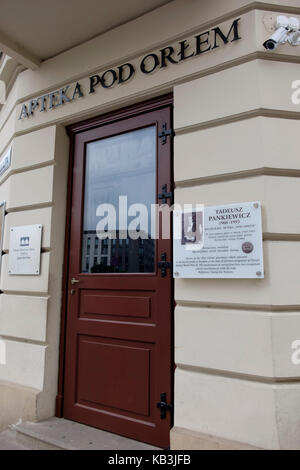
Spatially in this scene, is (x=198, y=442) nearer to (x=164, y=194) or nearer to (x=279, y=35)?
(x=164, y=194)

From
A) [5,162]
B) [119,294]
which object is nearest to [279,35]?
[119,294]

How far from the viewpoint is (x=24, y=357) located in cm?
369

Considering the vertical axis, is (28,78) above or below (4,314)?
above

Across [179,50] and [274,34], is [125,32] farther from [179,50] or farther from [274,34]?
[274,34]

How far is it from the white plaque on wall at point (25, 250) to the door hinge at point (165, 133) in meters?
1.67

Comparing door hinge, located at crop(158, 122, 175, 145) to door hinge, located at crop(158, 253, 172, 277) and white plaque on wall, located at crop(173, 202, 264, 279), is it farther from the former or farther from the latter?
door hinge, located at crop(158, 253, 172, 277)

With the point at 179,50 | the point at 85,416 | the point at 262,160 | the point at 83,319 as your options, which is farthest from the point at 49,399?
the point at 179,50

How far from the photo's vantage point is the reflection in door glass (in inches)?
131

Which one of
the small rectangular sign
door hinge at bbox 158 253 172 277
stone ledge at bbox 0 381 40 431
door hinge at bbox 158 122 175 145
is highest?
the small rectangular sign

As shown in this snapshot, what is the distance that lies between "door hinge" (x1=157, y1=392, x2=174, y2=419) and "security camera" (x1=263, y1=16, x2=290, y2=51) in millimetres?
2983

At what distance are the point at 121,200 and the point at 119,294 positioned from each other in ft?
3.15

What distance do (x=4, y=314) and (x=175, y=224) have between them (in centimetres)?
238

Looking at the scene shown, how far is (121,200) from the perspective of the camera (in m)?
3.52

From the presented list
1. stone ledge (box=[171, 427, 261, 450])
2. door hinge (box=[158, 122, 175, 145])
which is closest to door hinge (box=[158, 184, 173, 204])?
door hinge (box=[158, 122, 175, 145])
